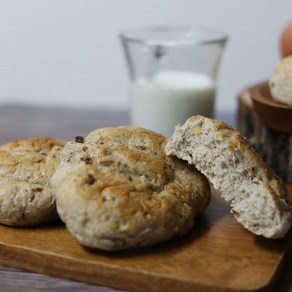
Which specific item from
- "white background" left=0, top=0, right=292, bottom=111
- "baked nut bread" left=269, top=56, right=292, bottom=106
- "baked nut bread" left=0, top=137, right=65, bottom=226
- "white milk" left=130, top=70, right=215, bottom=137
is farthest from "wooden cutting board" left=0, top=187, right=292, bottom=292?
"white background" left=0, top=0, right=292, bottom=111

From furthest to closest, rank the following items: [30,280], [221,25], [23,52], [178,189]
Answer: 1. [23,52]
2. [221,25]
3. [178,189]
4. [30,280]

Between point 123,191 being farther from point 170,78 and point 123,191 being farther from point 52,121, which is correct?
point 52,121

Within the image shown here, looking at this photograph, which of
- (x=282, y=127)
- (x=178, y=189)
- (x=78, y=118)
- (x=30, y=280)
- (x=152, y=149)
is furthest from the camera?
(x=78, y=118)

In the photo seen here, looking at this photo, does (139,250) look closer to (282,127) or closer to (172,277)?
(172,277)

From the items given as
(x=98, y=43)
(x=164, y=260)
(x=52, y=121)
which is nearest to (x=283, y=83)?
(x=164, y=260)

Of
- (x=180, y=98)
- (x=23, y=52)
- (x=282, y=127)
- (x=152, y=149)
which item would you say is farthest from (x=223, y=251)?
(x=23, y=52)

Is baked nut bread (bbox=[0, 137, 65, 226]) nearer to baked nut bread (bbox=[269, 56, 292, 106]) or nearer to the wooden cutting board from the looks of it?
the wooden cutting board
